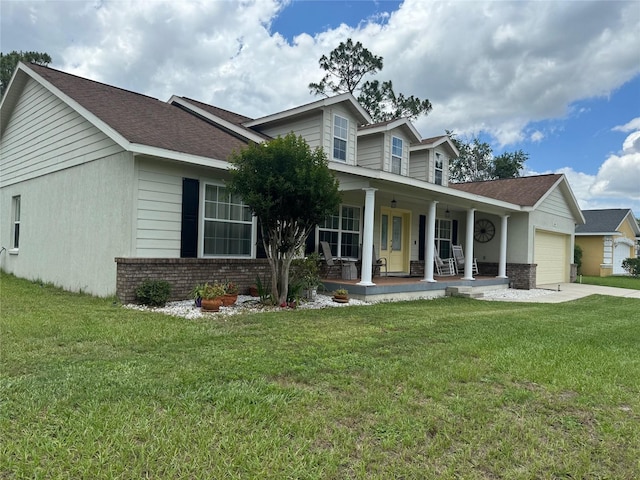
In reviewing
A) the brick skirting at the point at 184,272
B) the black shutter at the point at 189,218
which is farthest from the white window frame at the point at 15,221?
the black shutter at the point at 189,218

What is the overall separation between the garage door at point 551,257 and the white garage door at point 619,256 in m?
10.4

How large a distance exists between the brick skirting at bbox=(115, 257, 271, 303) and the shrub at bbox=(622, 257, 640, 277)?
2404cm

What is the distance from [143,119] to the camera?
952 cm

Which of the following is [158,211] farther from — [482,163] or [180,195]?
[482,163]

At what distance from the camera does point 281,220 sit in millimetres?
8016

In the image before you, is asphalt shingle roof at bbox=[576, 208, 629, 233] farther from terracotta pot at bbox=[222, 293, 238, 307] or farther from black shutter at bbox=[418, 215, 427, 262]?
terracotta pot at bbox=[222, 293, 238, 307]

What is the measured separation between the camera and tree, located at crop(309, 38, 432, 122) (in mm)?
25047

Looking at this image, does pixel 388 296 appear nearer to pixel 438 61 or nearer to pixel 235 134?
pixel 235 134

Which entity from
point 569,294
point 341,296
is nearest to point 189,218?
point 341,296

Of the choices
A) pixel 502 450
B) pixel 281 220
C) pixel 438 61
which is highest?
pixel 438 61

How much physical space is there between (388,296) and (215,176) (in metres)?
4.84

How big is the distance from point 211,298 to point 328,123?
20.7 ft

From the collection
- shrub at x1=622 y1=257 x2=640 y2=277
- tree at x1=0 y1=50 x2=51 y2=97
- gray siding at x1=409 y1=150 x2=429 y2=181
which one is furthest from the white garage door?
tree at x1=0 y1=50 x2=51 y2=97

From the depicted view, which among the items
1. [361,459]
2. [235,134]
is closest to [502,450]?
[361,459]
